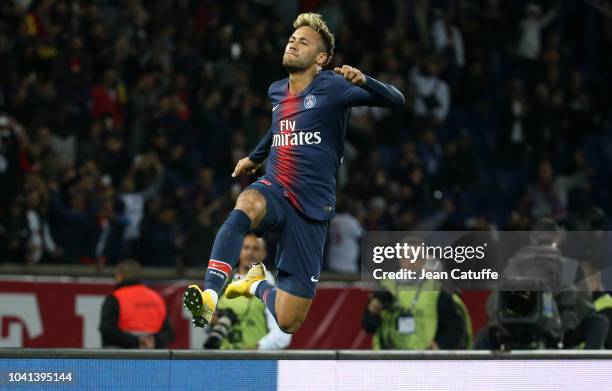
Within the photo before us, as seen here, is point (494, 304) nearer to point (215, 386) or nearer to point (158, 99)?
point (215, 386)

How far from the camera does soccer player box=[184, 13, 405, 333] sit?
26.5 feet

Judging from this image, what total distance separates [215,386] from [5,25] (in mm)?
8103

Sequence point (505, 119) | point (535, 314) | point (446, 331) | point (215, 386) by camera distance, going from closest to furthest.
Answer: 1. point (215, 386)
2. point (535, 314)
3. point (446, 331)
4. point (505, 119)

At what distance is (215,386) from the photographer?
9008 mm

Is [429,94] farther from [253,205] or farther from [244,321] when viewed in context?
[253,205]

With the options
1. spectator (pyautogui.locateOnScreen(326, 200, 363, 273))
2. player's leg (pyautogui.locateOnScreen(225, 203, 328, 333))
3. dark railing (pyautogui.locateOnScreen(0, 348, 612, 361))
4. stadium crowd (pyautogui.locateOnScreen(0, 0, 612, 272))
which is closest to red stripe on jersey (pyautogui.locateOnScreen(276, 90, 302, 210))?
player's leg (pyautogui.locateOnScreen(225, 203, 328, 333))

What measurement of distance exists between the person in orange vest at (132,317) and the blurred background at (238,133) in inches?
68.1

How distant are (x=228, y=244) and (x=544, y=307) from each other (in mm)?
3156

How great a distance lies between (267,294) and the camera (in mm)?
8445

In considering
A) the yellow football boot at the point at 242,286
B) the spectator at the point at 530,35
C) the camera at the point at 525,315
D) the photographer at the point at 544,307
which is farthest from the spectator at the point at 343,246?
the yellow football boot at the point at 242,286

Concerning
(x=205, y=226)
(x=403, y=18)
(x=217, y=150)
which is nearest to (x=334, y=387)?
(x=205, y=226)

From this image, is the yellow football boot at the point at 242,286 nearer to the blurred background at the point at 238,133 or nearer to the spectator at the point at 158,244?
the blurred background at the point at 238,133

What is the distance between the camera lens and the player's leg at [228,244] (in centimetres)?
756

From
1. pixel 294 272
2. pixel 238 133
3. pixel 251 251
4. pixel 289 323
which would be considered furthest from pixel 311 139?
pixel 238 133
